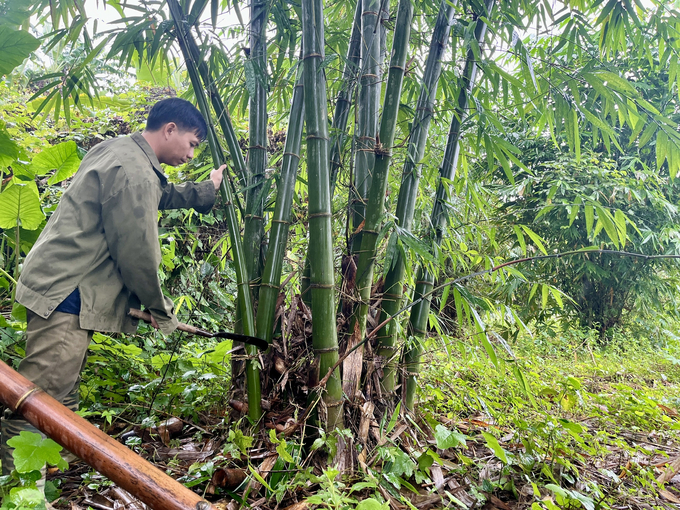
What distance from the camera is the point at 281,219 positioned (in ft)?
4.52

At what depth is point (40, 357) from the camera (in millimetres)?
1257

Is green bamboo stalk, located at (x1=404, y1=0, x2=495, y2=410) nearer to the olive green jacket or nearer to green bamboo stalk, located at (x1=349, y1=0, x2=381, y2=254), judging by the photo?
green bamboo stalk, located at (x1=349, y1=0, x2=381, y2=254)

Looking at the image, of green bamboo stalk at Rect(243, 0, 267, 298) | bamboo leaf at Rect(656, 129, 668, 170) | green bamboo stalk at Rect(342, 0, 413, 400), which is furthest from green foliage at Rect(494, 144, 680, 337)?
green bamboo stalk at Rect(243, 0, 267, 298)

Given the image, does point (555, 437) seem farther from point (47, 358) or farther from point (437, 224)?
point (47, 358)

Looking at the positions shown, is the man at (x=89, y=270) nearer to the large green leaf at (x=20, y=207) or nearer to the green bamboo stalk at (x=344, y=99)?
the large green leaf at (x=20, y=207)

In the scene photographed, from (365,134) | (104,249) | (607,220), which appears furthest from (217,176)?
(607,220)

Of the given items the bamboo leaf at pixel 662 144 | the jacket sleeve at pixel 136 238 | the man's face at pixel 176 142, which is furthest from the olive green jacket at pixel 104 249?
the bamboo leaf at pixel 662 144

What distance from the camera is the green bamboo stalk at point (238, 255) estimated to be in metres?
1.34

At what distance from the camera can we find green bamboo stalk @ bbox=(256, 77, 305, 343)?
4.53ft

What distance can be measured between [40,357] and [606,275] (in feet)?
18.5

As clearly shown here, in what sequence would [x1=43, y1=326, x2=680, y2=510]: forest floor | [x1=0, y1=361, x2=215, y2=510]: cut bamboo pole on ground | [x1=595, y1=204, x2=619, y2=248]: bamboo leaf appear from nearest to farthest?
[x1=0, y1=361, x2=215, y2=510]: cut bamboo pole on ground < [x1=43, y1=326, x2=680, y2=510]: forest floor < [x1=595, y1=204, x2=619, y2=248]: bamboo leaf

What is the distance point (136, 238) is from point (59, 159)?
2.57ft

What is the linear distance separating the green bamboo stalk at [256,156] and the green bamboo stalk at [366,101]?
13.8 inches

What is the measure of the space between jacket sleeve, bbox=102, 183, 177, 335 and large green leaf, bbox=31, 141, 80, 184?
60 centimetres
